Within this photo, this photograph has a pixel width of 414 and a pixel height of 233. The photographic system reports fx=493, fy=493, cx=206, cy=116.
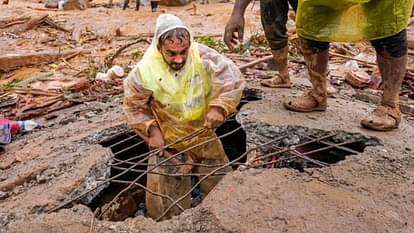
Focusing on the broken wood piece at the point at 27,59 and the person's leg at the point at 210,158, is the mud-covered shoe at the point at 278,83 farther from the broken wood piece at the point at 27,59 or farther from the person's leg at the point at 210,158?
the broken wood piece at the point at 27,59

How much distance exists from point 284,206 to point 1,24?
11.5m

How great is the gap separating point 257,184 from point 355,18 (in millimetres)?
1384

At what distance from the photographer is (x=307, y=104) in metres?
3.75

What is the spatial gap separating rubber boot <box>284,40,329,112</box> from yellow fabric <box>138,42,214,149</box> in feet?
2.37

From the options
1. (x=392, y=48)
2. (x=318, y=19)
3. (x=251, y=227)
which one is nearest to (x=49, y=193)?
(x=251, y=227)

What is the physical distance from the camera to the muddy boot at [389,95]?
331 centimetres

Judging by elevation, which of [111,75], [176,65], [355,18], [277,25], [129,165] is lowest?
[129,165]

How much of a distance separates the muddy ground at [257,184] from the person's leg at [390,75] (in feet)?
0.27

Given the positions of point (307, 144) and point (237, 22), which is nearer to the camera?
point (307, 144)

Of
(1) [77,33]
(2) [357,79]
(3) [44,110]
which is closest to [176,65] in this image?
(3) [44,110]

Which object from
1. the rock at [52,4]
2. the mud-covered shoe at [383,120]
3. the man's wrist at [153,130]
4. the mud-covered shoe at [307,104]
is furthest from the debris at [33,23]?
the mud-covered shoe at [383,120]

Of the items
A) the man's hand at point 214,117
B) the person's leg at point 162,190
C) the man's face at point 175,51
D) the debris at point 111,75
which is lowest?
the person's leg at point 162,190

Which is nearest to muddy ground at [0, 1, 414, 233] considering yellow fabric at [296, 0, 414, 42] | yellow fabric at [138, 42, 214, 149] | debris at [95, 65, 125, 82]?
yellow fabric at [138, 42, 214, 149]

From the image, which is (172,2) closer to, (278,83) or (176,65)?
(278,83)
